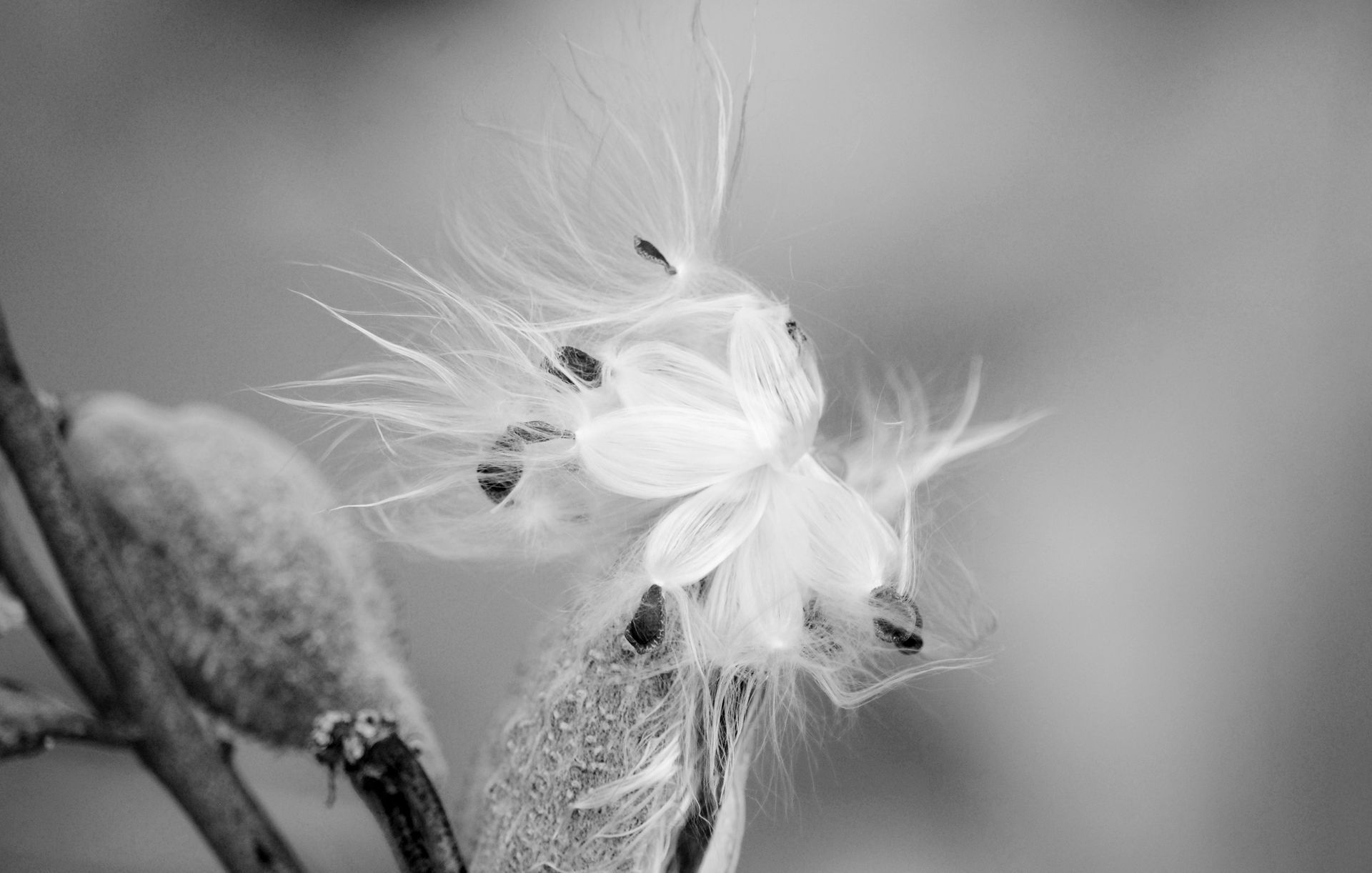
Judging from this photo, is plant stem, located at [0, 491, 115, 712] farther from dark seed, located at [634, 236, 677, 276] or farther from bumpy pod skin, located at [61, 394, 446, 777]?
dark seed, located at [634, 236, 677, 276]

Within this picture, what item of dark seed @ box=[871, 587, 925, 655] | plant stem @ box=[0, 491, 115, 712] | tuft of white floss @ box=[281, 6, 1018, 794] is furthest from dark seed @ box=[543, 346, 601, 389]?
plant stem @ box=[0, 491, 115, 712]

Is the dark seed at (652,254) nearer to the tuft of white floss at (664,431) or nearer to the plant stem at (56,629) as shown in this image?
the tuft of white floss at (664,431)

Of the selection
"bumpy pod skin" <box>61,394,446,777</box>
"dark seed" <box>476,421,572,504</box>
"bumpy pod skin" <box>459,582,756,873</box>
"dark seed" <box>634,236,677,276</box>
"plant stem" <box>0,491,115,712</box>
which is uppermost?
"dark seed" <box>634,236,677,276</box>

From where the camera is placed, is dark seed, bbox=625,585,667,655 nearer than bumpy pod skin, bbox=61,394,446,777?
Yes

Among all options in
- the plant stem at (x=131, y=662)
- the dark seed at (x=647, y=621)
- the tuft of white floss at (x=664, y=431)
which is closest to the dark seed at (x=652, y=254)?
the tuft of white floss at (x=664, y=431)

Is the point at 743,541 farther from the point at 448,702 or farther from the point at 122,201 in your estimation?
the point at 122,201

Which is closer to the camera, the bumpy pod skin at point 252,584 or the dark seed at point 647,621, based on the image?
the dark seed at point 647,621
